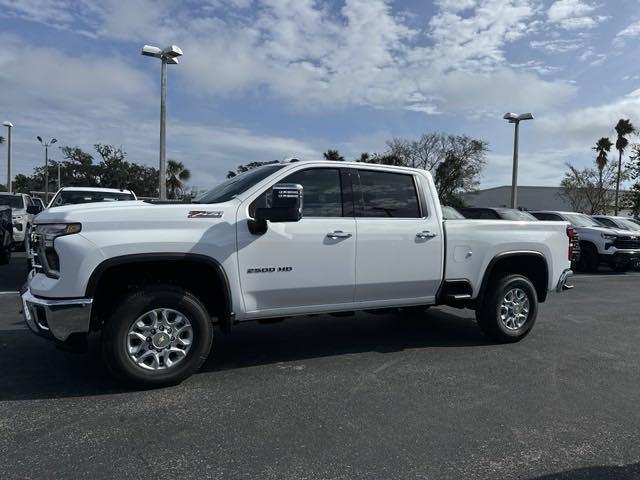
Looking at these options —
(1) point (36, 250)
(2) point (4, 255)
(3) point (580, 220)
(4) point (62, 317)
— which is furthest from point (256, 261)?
(3) point (580, 220)

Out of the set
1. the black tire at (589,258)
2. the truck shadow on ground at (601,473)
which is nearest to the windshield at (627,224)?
the black tire at (589,258)

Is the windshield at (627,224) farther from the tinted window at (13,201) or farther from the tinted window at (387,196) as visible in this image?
the tinted window at (13,201)

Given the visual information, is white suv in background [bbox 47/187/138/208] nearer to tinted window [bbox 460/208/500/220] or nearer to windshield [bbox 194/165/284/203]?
windshield [bbox 194/165/284/203]

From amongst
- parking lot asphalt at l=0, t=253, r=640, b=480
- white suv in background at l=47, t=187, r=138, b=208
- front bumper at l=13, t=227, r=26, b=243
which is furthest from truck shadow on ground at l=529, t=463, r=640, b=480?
front bumper at l=13, t=227, r=26, b=243

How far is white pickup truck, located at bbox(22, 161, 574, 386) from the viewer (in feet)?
13.1

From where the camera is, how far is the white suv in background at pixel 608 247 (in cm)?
1436

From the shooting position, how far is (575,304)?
29.2 feet

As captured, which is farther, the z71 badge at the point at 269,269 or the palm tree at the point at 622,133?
the palm tree at the point at 622,133

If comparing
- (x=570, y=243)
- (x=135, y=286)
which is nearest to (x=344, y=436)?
(x=135, y=286)

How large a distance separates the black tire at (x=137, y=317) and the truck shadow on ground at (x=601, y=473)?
2.68m

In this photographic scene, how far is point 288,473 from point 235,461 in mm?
345

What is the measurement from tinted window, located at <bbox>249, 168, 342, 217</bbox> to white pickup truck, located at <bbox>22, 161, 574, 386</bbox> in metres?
0.01

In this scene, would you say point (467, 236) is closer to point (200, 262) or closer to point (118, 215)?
point (200, 262)

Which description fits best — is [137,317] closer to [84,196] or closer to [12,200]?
[84,196]
